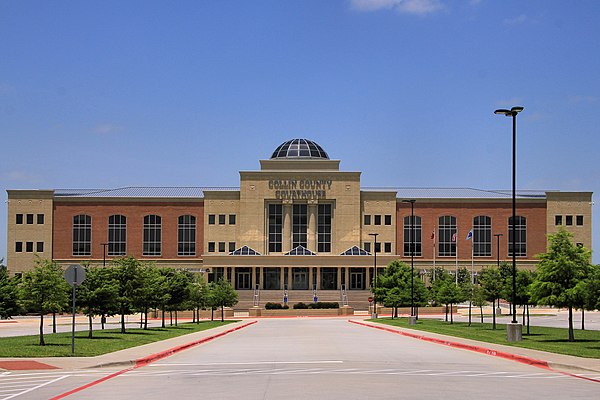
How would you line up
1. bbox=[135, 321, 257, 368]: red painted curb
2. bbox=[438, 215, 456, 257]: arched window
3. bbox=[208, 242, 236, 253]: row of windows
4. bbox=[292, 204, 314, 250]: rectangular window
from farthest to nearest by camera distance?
bbox=[438, 215, 456, 257]: arched window → bbox=[208, 242, 236, 253]: row of windows → bbox=[292, 204, 314, 250]: rectangular window → bbox=[135, 321, 257, 368]: red painted curb

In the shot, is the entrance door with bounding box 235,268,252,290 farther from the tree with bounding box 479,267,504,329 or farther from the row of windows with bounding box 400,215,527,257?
the tree with bounding box 479,267,504,329

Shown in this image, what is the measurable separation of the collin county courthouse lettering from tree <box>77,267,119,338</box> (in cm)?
7385

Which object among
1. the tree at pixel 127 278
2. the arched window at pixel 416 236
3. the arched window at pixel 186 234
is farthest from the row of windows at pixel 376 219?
the tree at pixel 127 278

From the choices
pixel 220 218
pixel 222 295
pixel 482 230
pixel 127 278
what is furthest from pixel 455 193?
pixel 127 278

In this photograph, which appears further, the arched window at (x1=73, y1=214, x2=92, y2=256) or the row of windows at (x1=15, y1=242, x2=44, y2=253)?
the arched window at (x1=73, y1=214, x2=92, y2=256)

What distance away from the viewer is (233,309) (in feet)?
322

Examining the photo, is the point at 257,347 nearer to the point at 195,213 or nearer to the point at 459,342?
the point at 459,342

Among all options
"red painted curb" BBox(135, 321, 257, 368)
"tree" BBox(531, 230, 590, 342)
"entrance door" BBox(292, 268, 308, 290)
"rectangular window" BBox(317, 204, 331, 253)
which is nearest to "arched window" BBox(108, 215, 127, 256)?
"entrance door" BBox(292, 268, 308, 290)

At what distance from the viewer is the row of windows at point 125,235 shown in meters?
115

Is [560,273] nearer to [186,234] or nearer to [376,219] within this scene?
[376,219]

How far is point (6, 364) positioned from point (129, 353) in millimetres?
5385

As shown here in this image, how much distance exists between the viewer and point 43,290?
3048 centimetres

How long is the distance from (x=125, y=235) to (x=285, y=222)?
73.1ft

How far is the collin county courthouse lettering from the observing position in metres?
114
